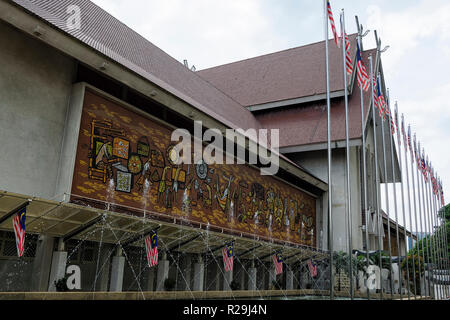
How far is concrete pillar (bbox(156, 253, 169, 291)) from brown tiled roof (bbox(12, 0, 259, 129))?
5.99m

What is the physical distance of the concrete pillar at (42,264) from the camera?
40.8ft

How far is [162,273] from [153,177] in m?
3.33

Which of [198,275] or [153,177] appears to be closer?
[153,177]

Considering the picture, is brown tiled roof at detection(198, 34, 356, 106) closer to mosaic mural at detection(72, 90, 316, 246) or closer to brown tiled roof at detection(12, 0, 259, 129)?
brown tiled roof at detection(12, 0, 259, 129)

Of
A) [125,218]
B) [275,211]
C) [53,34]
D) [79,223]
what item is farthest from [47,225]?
[275,211]

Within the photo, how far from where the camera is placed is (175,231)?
14.8 meters

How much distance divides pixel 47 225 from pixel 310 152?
70.5 feet

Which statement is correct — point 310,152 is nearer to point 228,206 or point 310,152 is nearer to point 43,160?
point 228,206

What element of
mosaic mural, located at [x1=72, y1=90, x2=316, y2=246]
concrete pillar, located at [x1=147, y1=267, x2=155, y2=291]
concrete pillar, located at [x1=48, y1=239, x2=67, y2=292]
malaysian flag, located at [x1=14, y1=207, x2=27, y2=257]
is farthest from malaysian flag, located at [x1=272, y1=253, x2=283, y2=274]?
malaysian flag, located at [x1=14, y1=207, x2=27, y2=257]

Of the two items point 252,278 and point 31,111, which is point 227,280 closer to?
point 252,278

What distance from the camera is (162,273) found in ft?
51.4

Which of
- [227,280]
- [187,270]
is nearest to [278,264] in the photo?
[227,280]

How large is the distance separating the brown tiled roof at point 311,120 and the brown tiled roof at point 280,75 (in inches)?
41.0
